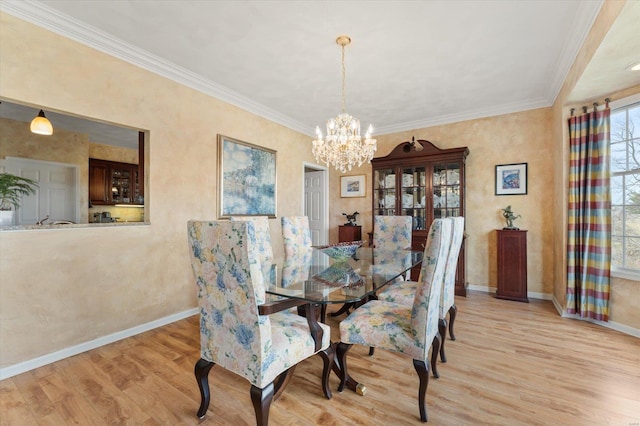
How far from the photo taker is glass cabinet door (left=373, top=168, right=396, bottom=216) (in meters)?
4.63

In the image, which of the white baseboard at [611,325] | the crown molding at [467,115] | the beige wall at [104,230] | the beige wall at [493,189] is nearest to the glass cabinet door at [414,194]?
the beige wall at [493,189]

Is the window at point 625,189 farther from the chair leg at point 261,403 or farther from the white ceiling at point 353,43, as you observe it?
the chair leg at point 261,403

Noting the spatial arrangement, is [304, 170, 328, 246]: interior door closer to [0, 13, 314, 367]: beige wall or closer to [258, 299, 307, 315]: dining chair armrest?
[0, 13, 314, 367]: beige wall

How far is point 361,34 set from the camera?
2.38 m

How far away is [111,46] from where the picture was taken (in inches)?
97.3

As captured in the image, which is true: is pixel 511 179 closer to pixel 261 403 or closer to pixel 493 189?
pixel 493 189

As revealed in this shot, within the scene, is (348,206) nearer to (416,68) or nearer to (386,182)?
(386,182)

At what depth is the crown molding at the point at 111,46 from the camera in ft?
6.71

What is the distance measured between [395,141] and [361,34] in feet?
8.95

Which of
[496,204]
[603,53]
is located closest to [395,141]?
[496,204]

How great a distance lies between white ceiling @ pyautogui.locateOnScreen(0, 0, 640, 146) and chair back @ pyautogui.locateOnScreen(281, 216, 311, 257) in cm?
164

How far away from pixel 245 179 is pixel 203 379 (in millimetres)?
2694

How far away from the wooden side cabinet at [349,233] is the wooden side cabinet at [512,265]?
216 centimetres

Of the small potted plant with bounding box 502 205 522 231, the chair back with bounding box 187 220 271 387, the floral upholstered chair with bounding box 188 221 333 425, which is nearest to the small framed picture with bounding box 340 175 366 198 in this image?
the small potted plant with bounding box 502 205 522 231
